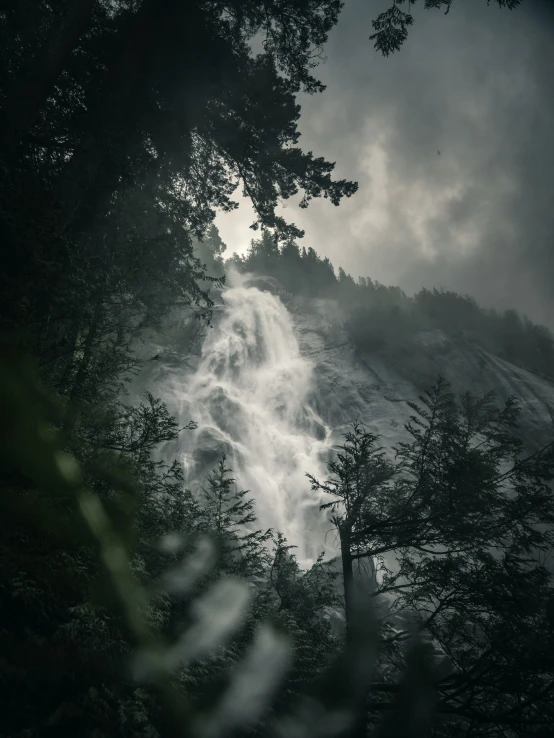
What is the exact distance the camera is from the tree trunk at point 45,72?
19.4ft

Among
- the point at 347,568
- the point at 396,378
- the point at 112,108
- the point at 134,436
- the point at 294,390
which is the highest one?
the point at 396,378

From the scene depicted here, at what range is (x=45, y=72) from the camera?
6.32 m

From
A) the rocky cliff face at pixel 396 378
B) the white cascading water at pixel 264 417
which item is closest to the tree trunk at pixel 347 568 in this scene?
the white cascading water at pixel 264 417

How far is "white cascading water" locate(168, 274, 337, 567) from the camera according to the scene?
90.0ft

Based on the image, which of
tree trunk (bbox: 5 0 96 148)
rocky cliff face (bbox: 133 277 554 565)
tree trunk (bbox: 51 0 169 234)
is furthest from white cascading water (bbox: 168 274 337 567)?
tree trunk (bbox: 5 0 96 148)

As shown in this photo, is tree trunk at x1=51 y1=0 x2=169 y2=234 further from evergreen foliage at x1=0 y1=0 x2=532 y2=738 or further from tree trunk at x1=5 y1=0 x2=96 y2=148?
tree trunk at x1=5 y1=0 x2=96 y2=148

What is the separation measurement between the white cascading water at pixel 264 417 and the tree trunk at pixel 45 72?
2105 centimetres

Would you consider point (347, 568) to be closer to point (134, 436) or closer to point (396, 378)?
point (134, 436)

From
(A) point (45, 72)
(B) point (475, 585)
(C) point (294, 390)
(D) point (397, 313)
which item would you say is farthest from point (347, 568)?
(D) point (397, 313)

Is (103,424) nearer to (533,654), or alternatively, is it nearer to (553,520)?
(533,654)

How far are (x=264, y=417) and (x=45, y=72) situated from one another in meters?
32.2

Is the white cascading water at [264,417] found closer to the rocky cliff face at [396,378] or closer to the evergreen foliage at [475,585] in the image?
the rocky cliff face at [396,378]

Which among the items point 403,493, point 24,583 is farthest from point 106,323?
point 403,493

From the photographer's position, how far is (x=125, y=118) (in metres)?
8.82
